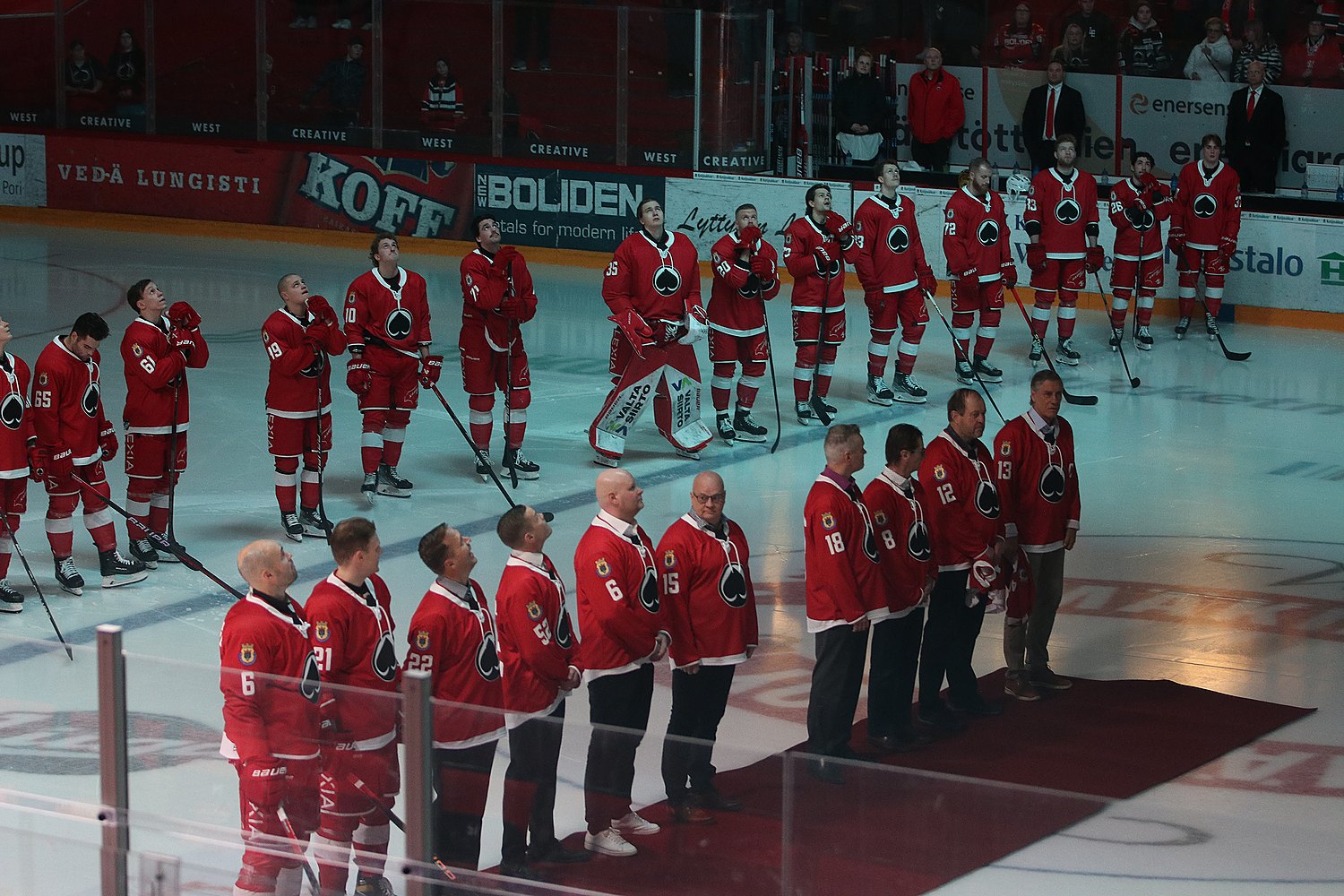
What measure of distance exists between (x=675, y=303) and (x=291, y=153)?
1063 cm

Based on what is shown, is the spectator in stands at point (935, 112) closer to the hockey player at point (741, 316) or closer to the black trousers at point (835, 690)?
the hockey player at point (741, 316)

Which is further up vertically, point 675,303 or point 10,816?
point 675,303

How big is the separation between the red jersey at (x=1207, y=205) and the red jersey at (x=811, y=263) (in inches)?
171

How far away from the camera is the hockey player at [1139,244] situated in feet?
47.3

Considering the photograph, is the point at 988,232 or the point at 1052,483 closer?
the point at 1052,483

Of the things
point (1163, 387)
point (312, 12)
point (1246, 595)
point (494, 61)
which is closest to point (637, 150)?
point (494, 61)

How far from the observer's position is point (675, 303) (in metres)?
10.9

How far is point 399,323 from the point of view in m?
9.83

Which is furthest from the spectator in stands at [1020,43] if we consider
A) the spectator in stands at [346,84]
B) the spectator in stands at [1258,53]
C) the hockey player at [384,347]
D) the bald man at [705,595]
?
the bald man at [705,595]

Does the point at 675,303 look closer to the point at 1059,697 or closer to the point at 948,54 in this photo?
the point at 1059,697

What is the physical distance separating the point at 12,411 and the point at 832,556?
12.8ft

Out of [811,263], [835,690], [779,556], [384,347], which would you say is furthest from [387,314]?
[835,690]

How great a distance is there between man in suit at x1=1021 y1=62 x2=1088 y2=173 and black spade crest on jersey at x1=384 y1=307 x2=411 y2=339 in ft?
29.3

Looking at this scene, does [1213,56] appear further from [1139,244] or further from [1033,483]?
[1033,483]
